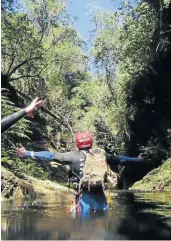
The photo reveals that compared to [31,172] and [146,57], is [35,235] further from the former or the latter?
[146,57]

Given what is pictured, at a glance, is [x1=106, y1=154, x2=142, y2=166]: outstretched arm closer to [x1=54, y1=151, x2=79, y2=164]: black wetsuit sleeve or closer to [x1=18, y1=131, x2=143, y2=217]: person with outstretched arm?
[x1=18, y1=131, x2=143, y2=217]: person with outstretched arm

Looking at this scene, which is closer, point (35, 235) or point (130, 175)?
point (35, 235)

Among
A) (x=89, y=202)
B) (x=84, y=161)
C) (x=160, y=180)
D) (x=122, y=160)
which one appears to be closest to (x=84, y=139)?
(x=84, y=161)

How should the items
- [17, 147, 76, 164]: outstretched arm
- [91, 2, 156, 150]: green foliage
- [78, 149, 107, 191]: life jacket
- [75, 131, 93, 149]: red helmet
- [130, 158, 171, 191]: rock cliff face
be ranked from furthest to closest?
[91, 2, 156, 150]: green foliage, [130, 158, 171, 191]: rock cliff face, [75, 131, 93, 149]: red helmet, [78, 149, 107, 191]: life jacket, [17, 147, 76, 164]: outstretched arm

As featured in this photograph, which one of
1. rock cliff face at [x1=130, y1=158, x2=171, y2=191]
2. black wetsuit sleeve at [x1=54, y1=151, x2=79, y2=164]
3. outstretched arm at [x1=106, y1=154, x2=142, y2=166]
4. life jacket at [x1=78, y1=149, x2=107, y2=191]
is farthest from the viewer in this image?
rock cliff face at [x1=130, y1=158, x2=171, y2=191]

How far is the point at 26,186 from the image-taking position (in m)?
11.1

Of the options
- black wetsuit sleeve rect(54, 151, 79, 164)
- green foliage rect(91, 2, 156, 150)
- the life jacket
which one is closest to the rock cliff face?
green foliage rect(91, 2, 156, 150)

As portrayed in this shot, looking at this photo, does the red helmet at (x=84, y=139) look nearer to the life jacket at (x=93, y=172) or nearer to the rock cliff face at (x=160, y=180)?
the life jacket at (x=93, y=172)

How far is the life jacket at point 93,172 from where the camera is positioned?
546cm

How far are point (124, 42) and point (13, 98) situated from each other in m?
9.58

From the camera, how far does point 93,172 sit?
5508mm

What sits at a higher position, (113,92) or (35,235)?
(113,92)

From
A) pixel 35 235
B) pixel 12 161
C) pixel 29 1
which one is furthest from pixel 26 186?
pixel 29 1

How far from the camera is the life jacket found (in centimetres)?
546
